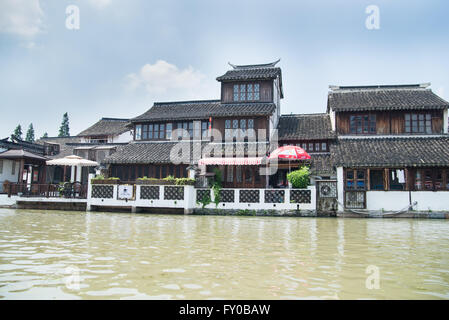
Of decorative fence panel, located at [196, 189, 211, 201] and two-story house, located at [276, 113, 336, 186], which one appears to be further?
two-story house, located at [276, 113, 336, 186]

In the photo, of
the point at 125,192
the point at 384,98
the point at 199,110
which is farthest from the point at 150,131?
the point at 384,98

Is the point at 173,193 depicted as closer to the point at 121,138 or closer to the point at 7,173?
the point at 7,173

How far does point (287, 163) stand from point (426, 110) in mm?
9155

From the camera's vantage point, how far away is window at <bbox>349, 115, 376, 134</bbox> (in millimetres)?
21938

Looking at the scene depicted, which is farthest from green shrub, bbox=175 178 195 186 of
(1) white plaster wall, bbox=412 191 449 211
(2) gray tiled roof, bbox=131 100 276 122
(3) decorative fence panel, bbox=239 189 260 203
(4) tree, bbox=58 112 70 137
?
(4) tree, bbox=58 112 70 137

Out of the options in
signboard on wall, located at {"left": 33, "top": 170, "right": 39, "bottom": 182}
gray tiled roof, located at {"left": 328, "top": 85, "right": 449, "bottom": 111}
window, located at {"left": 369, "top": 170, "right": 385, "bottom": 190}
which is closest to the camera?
gray tiled roof, located at {"left": 328, "top": 85, "right": 449, "bottom": 111}

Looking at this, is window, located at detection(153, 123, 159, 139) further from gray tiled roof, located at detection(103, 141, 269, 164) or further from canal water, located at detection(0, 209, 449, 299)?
canal water, located at detection(0, 209, 449, 299)

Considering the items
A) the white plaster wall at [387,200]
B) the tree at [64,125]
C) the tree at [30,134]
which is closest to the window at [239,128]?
the white plaster wall at [387,200]

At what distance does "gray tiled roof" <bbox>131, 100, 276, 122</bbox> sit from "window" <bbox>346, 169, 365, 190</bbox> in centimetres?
601

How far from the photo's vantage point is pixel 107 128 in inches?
1297

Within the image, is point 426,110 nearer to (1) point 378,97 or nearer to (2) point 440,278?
(1) point 378,97

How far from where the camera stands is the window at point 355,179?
19.0 m
